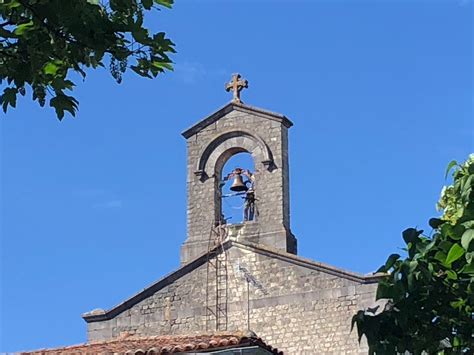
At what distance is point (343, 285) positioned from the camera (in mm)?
20594

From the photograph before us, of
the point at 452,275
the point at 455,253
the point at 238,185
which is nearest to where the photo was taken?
the point at 455,253

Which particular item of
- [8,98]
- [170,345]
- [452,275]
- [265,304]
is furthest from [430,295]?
[265,304]

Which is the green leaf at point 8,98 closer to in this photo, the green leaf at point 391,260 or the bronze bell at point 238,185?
the green leaf at point 391,260

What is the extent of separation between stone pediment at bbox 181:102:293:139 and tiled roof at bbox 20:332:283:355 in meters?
9.77

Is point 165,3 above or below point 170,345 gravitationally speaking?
above

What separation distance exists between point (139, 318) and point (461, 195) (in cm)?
1316

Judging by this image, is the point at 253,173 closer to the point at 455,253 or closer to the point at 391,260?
the point at 391,260

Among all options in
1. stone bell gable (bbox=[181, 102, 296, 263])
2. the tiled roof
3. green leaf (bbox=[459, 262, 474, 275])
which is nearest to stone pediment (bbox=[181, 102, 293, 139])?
stone bell gable (bbox=[181, 102, 296, 263])

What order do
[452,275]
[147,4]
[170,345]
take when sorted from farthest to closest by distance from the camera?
[170,345]
[452,275]
[147,4]

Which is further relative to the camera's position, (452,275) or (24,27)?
(452,275)

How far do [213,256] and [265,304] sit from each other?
1.24 metres

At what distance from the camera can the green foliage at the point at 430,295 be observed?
351 inches

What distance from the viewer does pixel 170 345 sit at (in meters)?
11.1

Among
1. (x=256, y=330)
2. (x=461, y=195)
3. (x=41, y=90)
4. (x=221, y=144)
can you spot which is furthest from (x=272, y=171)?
(x=41, y=90)
